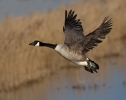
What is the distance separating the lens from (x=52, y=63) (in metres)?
16.0

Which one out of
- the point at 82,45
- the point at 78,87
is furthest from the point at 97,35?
the point at 78,87

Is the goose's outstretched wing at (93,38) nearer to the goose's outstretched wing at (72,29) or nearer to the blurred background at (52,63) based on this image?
the goose's outstretched wing at (72,29)

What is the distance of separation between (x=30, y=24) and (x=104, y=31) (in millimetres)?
6088

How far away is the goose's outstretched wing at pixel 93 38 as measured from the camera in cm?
1079

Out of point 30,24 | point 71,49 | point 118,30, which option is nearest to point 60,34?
point 30,24

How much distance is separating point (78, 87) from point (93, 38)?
3.74 metres

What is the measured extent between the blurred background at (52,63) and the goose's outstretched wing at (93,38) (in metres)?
2.58

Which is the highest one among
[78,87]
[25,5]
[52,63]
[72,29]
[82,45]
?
[25,5]

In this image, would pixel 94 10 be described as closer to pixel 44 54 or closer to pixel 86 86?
pixel 44 54

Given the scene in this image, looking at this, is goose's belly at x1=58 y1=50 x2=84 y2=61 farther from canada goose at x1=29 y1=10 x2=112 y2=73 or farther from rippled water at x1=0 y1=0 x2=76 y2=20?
rippled water at x1=0 y1=0 x2=76 y2=20

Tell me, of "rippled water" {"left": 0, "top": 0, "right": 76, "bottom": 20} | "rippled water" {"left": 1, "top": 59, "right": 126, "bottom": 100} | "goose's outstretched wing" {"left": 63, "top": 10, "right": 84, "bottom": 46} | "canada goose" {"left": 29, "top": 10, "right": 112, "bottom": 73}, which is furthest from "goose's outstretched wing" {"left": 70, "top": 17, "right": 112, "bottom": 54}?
"rippled water" {"left": 0, "top": 0, "right": 76, "bottom": 20}

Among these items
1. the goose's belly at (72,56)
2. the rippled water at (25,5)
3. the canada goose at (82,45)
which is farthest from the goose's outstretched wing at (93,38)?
the rippled water at (25,5)

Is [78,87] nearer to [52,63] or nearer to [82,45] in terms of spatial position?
[52,63]

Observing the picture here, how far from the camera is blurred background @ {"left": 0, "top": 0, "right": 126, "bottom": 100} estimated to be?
1421 cm
